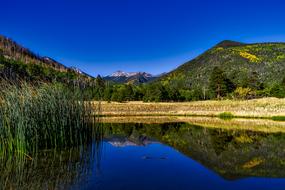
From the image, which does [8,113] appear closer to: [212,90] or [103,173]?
[103,173]

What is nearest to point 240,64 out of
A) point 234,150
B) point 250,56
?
point 250,56

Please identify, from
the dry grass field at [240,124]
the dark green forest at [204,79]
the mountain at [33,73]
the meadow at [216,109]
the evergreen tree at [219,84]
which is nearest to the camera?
the mountain at [33,73]

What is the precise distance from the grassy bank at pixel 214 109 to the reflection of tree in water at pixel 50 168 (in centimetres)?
2551

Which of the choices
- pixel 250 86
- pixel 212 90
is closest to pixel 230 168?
pixel 212 90

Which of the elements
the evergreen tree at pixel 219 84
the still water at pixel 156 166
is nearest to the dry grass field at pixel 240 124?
the still water at pixel 156 166

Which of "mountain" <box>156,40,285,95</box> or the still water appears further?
"mountain" <box>156,40,285,95</box>

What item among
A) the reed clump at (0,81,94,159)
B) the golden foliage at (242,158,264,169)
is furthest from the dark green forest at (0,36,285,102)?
the golden foliage at (242,158,264,169)

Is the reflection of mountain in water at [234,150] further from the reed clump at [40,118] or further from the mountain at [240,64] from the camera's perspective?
the mountain at [240,64]

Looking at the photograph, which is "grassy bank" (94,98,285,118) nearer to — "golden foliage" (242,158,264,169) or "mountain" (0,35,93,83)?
"mountain" (0,35,93,83)

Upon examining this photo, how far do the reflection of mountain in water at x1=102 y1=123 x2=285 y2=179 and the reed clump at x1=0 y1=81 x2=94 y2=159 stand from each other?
16.3ft

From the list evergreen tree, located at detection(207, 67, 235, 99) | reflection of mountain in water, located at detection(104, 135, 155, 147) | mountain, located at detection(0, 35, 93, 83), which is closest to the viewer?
mountain, located at detection(0, 35, 93, 83)

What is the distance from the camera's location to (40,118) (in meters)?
13.5

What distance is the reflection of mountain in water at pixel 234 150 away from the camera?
38.9 ft

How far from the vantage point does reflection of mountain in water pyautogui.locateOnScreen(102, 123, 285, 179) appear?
11.9 meters
